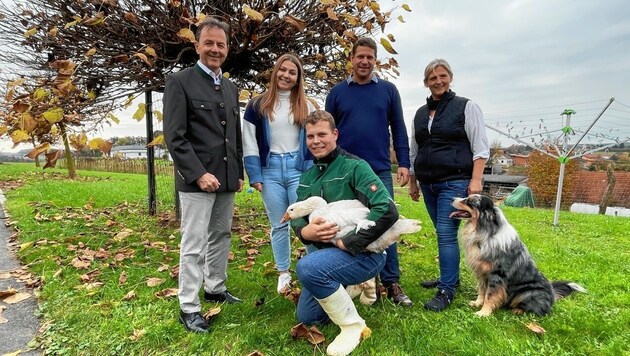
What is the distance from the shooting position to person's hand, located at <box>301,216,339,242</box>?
2567mm

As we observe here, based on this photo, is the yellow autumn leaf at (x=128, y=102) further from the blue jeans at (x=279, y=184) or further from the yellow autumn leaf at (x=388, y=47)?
the yellow autumn leaf at (x=388, y=47)

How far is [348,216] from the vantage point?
2.60 metres

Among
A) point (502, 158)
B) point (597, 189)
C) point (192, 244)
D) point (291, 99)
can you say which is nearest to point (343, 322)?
point (192, 244)

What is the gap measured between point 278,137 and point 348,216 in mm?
1129

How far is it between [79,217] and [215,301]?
4560 mm

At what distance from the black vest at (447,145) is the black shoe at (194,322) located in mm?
2221

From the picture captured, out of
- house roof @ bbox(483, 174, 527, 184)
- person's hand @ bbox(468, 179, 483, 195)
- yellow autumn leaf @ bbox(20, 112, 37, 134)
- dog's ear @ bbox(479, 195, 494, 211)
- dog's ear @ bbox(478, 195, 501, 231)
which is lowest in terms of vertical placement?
house roof @ bbox(483, 174, 527, 184)

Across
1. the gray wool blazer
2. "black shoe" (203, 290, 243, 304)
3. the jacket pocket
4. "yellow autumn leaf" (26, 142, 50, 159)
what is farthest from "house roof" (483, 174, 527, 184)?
"yellow autumn leaf" (26, 142, 50, 159)

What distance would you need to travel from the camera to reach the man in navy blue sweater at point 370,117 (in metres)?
3.29

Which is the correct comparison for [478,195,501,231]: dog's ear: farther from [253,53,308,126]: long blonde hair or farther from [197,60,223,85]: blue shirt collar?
[197,60,223,85]: blue shirt collar

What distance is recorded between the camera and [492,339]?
264 centimetres

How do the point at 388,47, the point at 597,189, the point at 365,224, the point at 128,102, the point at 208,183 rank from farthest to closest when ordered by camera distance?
the point at 597,189 → the point at 128,102 → the point at 388,47 → the point at 208,183 → the point at 365,224

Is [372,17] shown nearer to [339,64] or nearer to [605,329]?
[339,64]

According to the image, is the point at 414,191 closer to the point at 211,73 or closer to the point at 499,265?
the point at 499,265
